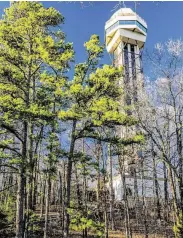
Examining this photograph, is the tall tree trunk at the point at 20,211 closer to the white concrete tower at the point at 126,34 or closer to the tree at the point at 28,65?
the tree at the point at 28,65

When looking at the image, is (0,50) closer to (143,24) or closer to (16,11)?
(16,11)

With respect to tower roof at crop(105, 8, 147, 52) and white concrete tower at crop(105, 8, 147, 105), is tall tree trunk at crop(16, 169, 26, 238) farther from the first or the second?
tower roof at crop(105, 8, 147, 52)

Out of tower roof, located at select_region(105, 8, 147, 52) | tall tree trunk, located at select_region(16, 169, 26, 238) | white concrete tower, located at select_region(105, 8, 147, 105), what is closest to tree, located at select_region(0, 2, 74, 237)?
tall tree trunk, located at select_region(16, 169, 26, 238)

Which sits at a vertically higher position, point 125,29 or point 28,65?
point 125,29

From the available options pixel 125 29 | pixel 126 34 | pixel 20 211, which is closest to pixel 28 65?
pixel 20 211

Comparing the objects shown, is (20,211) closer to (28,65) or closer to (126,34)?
(28,65)

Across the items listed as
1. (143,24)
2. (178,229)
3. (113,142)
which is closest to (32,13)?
(113,142)

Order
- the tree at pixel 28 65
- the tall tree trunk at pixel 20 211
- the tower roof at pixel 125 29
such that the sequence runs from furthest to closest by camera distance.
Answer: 1. the tower roof at pixel 125 29
2. the tree at pixel 28 65
3. the tall tree trunk at pixel 20 211

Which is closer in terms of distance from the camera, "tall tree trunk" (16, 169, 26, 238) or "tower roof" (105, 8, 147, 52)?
"tall tree trunk" (16, 169, 26, 238)

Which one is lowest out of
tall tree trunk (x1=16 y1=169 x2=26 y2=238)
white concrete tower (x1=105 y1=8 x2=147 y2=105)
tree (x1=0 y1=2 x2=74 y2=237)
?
tall tree trunk (x1=16 y1=169 x2=26 y2=238)

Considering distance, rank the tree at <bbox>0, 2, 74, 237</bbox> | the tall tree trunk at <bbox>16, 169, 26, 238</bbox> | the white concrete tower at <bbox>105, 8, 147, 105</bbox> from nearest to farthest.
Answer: the tall tree trunk at <bbox>16, 169, 26, 238</bbox> < the tree at <bbox>0, 2, 74, 237</bbox> < the white concrete tower at <bbox>105, 8, 147, 105</bbox>

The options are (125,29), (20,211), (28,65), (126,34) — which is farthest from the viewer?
(125,29)

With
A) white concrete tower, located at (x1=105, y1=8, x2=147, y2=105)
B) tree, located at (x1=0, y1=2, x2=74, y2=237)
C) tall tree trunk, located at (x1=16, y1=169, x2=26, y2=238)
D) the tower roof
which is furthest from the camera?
the tower roof

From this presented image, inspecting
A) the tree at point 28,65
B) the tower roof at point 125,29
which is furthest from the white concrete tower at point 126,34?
the tree at point 28,65
